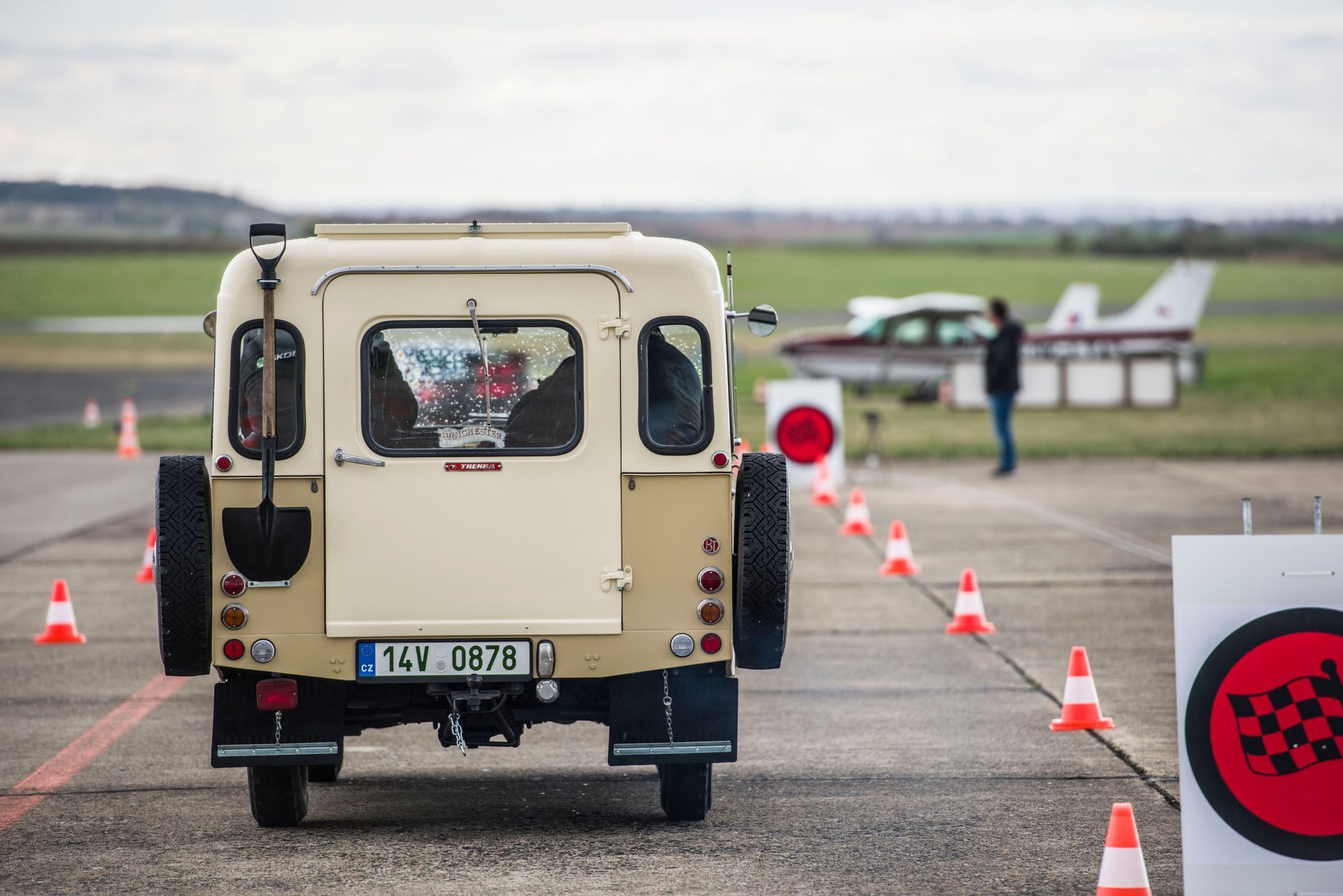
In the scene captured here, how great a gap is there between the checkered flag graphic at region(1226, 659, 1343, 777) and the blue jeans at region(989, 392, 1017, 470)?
15.3 m

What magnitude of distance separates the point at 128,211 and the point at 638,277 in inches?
2013

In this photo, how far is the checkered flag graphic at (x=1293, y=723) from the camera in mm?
5289

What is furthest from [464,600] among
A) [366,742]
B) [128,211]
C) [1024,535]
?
[128,211]

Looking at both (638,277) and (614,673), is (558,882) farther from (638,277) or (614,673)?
(638,277)

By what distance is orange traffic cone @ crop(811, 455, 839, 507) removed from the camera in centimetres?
1864

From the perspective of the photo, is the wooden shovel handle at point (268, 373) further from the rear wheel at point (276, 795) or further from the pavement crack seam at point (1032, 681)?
the pavement crack seam at point (1032, 681)

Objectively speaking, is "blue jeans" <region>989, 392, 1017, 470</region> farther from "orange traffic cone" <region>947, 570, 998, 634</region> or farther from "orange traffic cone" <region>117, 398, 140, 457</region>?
"orange traffic cone" <region>117, 398, 140, 457</region>

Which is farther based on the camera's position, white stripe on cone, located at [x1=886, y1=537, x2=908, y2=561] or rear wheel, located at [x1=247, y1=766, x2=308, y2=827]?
white stripe on cone, located at [x1=886, y1=537, x2=908, y2=561]

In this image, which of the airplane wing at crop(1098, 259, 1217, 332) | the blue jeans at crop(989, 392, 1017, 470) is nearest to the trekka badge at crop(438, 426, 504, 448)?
the blue jeans at crop(989, 392, 1017, 470)

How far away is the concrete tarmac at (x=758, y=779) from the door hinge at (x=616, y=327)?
6.59 ft

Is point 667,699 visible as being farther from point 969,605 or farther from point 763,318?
point 969,605

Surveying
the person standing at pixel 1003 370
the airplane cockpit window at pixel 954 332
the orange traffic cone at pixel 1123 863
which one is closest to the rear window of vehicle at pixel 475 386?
the orange traffic cone at pixel 1123 863

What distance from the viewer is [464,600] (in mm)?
6715

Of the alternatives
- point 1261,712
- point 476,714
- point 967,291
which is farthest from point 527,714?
point 967,291
